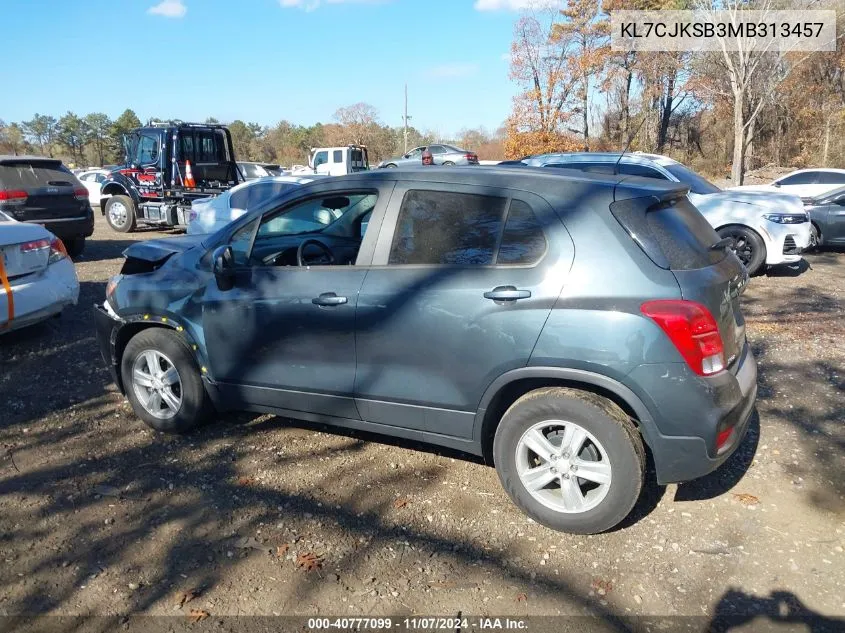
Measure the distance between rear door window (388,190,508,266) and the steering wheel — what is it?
0.57 m

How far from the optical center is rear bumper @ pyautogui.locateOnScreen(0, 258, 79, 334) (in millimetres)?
5562

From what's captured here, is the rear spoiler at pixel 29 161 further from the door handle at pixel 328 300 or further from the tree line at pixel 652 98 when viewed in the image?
the tree line at pixel 652 98

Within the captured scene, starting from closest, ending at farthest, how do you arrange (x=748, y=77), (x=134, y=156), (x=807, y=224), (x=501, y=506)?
(x=501, y=506) < (x=807, y=224) < (x=134, y=156) < (x=748, y=77)

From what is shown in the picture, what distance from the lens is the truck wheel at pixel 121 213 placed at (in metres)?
14.8

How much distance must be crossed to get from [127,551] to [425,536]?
1457 mm

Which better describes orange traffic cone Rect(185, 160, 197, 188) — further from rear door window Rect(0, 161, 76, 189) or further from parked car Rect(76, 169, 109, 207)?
parked car Rect(76, 169, 109, 207)

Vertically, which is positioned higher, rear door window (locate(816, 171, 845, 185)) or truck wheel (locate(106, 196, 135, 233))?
rear door window (locate(816, 171, 845, 185))

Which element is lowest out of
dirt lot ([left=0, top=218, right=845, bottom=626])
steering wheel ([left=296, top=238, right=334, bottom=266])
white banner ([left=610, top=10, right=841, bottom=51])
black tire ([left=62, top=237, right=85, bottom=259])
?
dirt lot ([left=0, top=218, right=845, bottom=626])

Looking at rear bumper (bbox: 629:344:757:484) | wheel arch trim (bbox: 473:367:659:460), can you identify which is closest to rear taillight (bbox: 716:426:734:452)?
rear bumper (bbox: 629:344:757:484)

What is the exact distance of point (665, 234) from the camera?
10.4ft

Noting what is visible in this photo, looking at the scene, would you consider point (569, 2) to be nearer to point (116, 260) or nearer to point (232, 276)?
point (116, 260)

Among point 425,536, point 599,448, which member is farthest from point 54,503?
point 599,448

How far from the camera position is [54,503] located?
3.56 m

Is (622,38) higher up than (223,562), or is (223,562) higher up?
(622,38)
